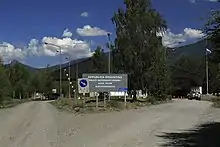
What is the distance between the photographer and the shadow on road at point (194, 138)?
14.5m

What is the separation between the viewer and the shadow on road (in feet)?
47.6

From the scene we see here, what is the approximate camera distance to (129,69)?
51281 mm

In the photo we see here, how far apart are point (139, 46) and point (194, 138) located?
114ft

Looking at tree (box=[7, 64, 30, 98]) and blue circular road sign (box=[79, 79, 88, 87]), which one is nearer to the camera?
blue circular road sign (box=[79, 79, 88, 87])

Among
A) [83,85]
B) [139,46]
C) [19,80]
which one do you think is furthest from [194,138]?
[19,80]

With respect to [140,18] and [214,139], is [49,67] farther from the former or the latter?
[214,139]

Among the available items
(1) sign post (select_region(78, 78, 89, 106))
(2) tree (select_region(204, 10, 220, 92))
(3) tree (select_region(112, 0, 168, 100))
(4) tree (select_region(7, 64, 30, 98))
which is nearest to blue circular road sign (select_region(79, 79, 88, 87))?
(1) sign post (select_region(78, 78, 89, 106))

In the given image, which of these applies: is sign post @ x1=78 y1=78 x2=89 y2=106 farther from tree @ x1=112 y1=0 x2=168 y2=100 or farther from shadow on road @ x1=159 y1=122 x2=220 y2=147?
shadow on road @ x1=159 y1=122 x2=220 y2=147

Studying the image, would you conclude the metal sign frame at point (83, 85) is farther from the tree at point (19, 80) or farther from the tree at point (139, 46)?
the tree at point (19, 80)

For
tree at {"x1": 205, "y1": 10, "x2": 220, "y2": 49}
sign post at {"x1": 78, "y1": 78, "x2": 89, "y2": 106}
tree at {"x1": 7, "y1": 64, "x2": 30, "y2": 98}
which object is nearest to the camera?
tree at {"x1": 205, "y1": 10, "x2": 220, "y2": 49}

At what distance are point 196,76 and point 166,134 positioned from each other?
96.9 meters

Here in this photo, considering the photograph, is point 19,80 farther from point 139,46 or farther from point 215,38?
point 215,38

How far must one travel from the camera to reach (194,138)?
642 inches

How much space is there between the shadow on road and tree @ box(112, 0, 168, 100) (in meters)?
31.4
